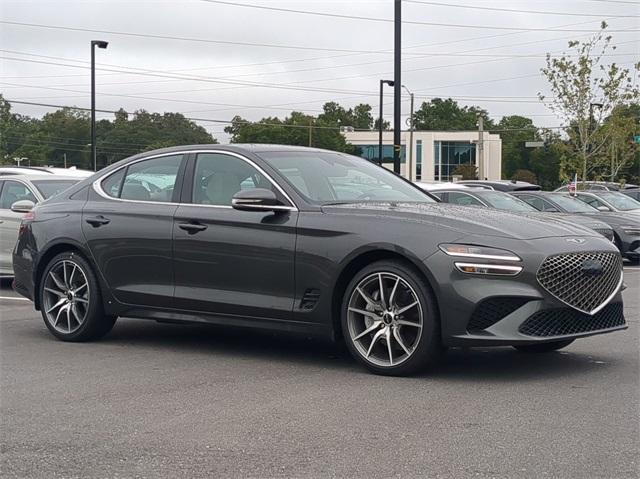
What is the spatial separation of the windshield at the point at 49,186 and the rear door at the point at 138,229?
15.4ft

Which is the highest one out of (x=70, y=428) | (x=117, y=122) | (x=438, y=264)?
(x=117, y=122)

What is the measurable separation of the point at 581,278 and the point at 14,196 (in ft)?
28.7

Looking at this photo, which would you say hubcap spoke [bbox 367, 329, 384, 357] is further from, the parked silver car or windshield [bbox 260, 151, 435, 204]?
the parked silver car

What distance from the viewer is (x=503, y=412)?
5.18 metres

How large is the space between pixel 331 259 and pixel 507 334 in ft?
4.33

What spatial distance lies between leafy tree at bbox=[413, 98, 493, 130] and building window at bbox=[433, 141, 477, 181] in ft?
107

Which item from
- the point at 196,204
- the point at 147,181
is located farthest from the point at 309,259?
the point at 147,181

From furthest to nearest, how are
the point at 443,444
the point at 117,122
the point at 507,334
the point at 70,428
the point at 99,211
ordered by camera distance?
1. the point at 117,122
2. the point at 99,211
3. the point at 507,334
4. the point at 70,428
5. the point at 443,444

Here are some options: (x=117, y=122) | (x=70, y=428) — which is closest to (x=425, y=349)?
(x=70, y=428)

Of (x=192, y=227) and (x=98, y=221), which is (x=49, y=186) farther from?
(x=192, y=227)

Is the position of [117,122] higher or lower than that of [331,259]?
higher

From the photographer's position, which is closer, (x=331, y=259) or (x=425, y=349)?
(x=425, y=349)

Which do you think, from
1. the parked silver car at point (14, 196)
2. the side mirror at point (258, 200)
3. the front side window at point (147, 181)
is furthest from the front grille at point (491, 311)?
the parked silver car at point (14, 196)

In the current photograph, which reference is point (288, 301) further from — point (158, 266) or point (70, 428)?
point (70, 428)
